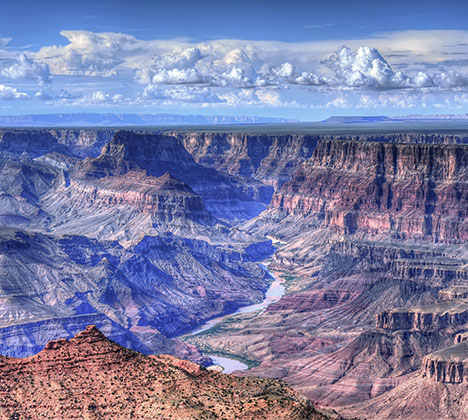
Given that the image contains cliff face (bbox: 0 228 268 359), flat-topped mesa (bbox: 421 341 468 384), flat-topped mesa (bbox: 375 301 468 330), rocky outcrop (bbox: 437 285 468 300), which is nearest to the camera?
flat-topped mesa (bbox: 421 341 468 384)

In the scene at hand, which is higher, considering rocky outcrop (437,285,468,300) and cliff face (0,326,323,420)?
cliff face (0,326,323,420)

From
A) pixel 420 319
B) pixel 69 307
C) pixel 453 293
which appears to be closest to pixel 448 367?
pixel 420 319

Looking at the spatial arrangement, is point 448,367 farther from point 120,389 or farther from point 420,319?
point 120,389

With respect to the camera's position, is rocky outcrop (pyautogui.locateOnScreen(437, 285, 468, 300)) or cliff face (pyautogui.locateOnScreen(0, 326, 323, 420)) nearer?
cliff face (pyautogui.locateOnScreen(0, 326, 323, 420))

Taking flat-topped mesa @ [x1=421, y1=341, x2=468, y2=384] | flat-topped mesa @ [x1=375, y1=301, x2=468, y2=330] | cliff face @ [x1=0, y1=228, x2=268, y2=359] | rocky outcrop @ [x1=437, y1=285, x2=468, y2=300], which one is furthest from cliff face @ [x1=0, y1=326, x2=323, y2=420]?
rocky outcrop @ [x1=437, y1=285, x2=468, y2=300]

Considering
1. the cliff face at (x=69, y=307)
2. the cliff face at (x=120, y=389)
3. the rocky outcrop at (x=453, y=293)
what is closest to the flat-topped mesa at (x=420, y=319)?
the rocky outcrop at (x=453, y=293)

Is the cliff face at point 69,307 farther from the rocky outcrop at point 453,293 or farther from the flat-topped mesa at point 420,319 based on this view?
the rocky outcrop at point 453,293

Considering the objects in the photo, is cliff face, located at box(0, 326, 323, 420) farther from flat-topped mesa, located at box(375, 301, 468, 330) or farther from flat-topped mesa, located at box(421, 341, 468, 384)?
flat-topped mesa, located at box(375, 301, 468, 330)
